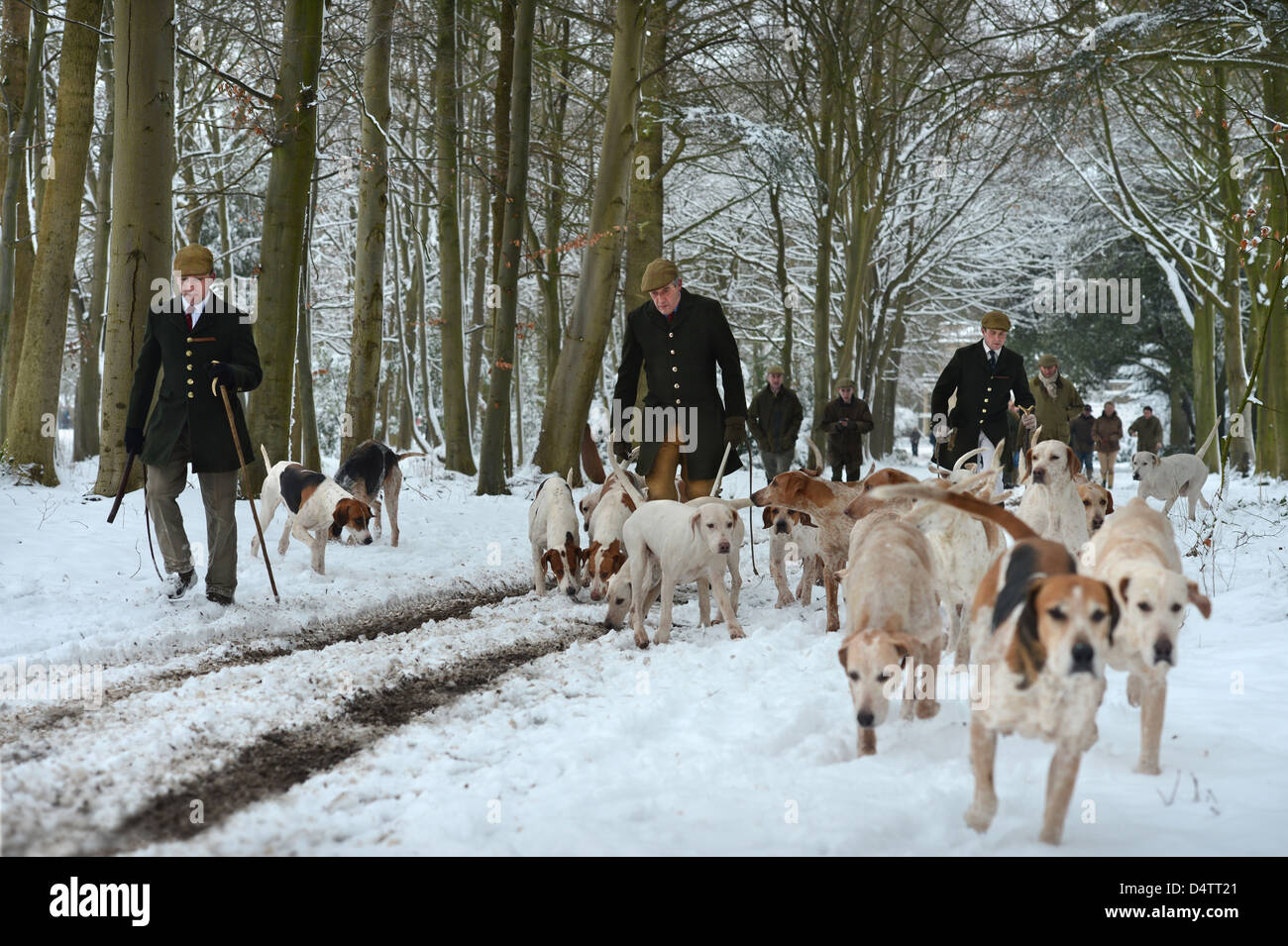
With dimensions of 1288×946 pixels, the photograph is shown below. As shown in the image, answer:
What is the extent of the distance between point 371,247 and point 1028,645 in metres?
12.1

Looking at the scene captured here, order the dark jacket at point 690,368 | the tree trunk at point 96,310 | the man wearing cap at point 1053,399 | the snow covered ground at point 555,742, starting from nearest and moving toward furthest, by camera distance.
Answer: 1. the snow covered ground at point 555,742
2. the dark jacket at point 690,368
3. the man wearing cap at point 1053,399
4. the tree trunk at point 96,310

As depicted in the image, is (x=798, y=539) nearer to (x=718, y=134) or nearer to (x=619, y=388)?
(x=619, y=388)

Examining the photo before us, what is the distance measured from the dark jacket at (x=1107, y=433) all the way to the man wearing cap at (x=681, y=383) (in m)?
14.9

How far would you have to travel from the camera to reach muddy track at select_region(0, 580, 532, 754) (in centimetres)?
424

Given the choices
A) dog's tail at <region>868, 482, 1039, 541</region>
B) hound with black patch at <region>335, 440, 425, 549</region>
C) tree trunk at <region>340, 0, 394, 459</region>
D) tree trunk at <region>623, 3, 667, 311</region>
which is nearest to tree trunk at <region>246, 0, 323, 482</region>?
hound with black patch at <region>335, 440, 425, 549</region>

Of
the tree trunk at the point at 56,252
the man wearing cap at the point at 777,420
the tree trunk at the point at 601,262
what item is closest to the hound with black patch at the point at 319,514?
the tree trunk at the point at 56,252

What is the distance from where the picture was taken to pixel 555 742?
4.05 meters

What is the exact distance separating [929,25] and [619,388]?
1711cm

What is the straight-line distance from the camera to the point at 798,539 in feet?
25.1

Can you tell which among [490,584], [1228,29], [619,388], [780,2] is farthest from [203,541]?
[780,2]

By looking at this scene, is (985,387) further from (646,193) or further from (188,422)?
(646,193)

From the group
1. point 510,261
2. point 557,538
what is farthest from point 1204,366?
point 557,538

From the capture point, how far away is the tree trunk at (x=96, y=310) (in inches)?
602

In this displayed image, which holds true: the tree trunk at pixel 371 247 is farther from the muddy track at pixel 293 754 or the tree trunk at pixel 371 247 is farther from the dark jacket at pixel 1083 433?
the dark jacket at pixel 1083 433
